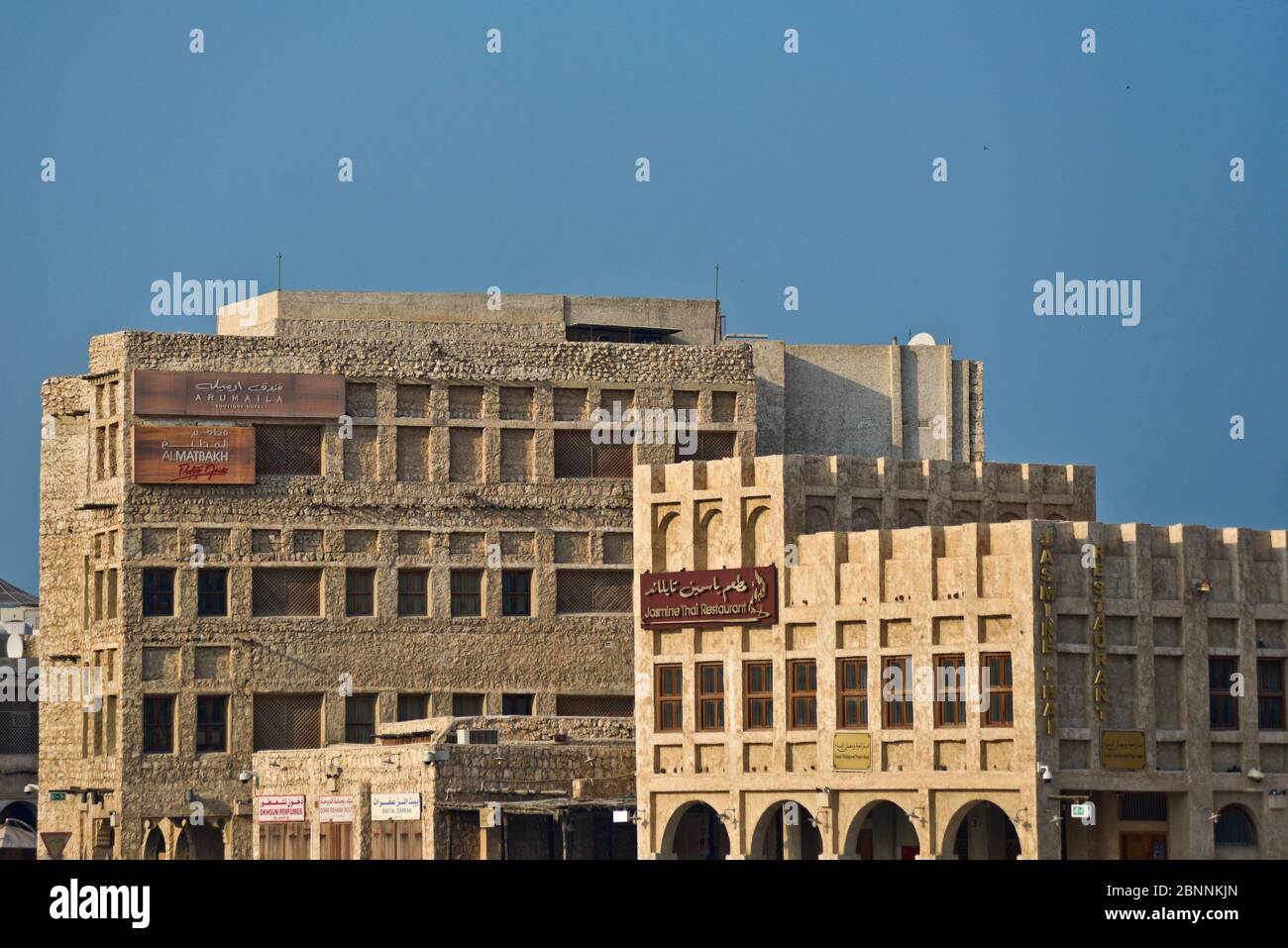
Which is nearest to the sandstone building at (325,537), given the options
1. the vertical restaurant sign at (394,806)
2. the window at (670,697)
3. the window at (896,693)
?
the vertical restaurant sign at (394,806)

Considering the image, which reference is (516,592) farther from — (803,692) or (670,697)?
(803,692)

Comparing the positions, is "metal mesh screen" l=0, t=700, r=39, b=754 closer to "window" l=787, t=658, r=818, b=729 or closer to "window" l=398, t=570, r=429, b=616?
"window" l=398, t=570, r=429, b=616

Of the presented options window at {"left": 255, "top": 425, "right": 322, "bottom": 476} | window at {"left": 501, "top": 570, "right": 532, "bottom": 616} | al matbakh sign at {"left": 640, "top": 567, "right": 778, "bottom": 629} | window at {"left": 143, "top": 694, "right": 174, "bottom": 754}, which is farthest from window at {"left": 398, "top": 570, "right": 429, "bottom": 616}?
al matbakh sign at {"left": 640, "top": 567, "right": 778, "bottom": 629}

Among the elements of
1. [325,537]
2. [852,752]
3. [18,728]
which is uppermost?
[325,537]

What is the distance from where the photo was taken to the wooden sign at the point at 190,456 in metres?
89.7

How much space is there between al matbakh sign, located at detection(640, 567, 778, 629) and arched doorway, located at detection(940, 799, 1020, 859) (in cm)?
750

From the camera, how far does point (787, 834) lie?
77.9 m

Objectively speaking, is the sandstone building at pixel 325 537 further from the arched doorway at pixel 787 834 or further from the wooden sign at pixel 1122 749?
the wooden sign at pixel 1122 749

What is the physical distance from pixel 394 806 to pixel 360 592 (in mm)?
12041

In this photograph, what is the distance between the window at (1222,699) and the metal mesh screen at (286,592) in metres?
30.7

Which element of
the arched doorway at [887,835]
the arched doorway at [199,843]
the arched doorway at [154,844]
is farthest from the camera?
the arched doorway at [199,843]

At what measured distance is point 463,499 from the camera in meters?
92.3

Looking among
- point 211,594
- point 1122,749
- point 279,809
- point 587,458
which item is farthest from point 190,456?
point 1122,749
